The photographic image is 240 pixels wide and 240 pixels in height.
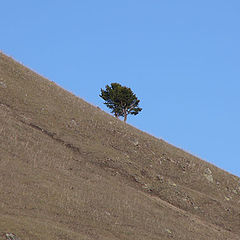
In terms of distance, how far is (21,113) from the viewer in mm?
50031

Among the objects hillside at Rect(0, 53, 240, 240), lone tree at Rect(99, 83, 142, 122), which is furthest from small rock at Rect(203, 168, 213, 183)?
lone tree at Rect(99, 83, 142, 122)

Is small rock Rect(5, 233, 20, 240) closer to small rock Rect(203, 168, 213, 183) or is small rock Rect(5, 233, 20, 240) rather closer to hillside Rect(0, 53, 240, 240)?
hillside Rect(0, 53, 240, 240)

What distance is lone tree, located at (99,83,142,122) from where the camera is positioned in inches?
3336

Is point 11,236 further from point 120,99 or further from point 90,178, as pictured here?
point 120,99

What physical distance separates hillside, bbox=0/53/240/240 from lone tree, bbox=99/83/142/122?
737 inches

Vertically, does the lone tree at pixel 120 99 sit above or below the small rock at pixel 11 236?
above

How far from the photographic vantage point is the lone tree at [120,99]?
84744 millimetres

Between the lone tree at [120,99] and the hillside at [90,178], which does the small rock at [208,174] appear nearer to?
the hillside at [90,178]

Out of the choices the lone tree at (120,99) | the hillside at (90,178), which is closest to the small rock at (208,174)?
the hillside at (90,178)

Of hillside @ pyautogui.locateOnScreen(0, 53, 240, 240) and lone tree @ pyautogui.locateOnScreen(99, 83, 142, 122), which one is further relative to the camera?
lone tree @ pyautogui.locateOnScreen(99, 83, 142, 122)

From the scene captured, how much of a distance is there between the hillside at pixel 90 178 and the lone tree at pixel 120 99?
61.4 feet

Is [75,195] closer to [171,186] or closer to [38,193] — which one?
[38,193]

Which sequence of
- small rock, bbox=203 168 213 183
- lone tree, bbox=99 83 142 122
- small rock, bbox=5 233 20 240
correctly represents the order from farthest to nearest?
lone tree, bbox=99 83 142 122, small rock, bbox=203 168 213 183, small rock, bbox=5 233 20 240

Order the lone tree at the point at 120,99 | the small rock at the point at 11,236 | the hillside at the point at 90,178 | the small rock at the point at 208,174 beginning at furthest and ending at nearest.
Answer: the lone tree at the point at 120,99 < the small rock at the point at 208,174 < the hillside at the point at 90,178 < the small rock at the point at 11,236
